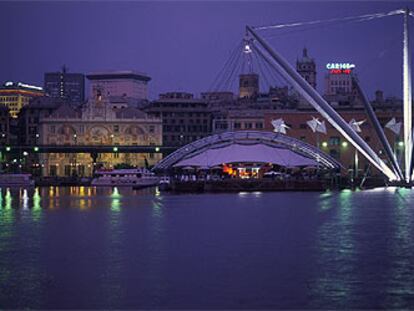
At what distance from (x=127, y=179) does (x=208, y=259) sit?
278 ft

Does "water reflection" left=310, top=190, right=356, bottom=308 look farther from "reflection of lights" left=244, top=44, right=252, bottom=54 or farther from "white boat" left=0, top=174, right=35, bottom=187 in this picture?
"white boat" left=0, top=174, right=35, bottom=187

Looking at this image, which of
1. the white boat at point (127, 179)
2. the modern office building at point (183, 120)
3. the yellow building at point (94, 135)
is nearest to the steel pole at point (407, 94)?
the white boat at point (127, 179)

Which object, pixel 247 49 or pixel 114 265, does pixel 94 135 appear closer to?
pixel 247 49

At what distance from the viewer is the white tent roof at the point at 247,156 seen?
100.0 meters

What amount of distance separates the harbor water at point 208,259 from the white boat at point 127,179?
58783 millimetres

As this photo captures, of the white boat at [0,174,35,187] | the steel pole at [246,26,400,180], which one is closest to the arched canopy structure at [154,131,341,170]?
the steel pole at [246,26,400,180]

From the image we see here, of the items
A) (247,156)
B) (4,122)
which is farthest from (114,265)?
(4,122)

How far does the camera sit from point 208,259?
32906 millimetres

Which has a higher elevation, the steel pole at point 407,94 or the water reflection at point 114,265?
the steel pole at point 407,94

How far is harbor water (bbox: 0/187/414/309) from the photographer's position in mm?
25016

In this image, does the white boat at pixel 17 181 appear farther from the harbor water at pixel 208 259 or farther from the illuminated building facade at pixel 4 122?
the harbor water at pixel 208 259

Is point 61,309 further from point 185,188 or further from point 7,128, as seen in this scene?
point 7,128

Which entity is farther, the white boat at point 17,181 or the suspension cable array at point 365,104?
the white boat at point 17,181

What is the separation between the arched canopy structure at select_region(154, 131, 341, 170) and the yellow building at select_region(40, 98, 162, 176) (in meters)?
39.2
